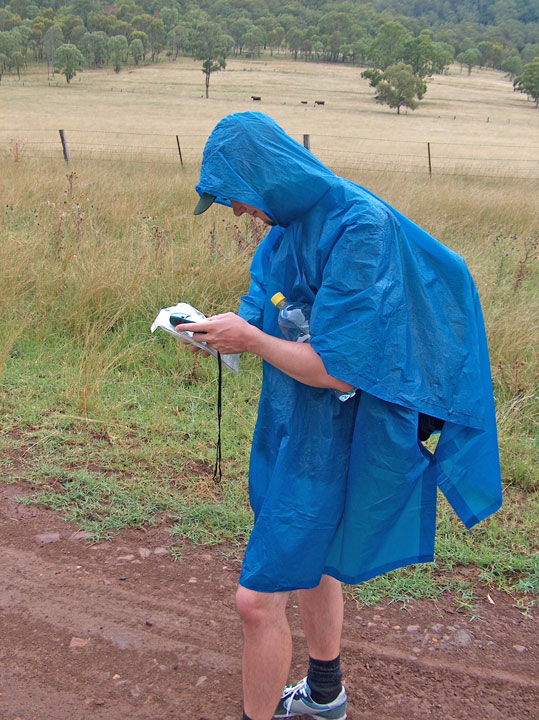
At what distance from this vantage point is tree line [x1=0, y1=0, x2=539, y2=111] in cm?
6950

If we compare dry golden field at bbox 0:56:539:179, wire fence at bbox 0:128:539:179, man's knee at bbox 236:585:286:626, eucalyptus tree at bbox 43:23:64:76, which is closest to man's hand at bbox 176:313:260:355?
man's knee at bbox 236:585:286:626

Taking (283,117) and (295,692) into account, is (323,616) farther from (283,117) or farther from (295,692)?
(283,117)

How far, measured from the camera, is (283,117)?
4091 centimetres

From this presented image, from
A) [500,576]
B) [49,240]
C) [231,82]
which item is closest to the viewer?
[500,576]

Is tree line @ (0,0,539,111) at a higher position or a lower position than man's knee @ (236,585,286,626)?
higher

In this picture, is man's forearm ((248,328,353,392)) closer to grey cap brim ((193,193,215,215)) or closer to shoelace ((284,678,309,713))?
grey cap brim ((193,193,215,215))

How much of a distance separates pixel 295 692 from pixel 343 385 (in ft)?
3.98

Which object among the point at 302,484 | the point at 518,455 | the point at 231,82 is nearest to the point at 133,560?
the point at 302,484

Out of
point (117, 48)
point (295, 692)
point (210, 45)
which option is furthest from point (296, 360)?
point (117, 48)

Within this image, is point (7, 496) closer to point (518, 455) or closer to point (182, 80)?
point (518, 455)

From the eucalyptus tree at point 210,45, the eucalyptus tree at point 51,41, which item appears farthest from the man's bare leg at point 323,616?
the eucalyptus tree at point 51,41

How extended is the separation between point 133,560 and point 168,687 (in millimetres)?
775

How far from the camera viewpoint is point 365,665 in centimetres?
262

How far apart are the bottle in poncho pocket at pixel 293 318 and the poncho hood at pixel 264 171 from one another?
0.22 meters
